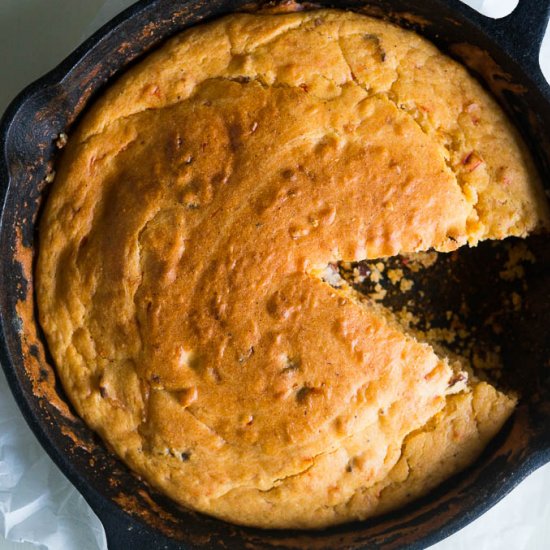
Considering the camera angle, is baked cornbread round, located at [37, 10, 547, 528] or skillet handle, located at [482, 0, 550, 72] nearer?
skillet handle, located at [482, 0, 550, 72]

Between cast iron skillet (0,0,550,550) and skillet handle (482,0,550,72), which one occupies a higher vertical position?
skillet handle (482,0,550,72)

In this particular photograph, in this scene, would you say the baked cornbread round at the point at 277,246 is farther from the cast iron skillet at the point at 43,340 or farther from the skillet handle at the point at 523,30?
the skillet handle at the point at 523,30

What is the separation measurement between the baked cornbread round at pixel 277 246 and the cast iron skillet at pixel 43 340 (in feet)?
0.27

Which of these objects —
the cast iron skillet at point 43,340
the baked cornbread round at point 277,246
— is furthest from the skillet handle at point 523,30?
the baked cornbread round at point 277,246

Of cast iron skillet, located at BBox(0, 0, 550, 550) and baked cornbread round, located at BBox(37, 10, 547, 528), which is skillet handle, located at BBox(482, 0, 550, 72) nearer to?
cast iron skillet, located at BBox(0, 0, 550, 550)

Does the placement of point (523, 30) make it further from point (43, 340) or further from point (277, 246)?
point (43, 340)

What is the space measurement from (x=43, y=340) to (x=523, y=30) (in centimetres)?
209

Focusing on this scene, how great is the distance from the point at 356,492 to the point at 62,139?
1.75 meters

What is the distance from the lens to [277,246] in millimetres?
2357

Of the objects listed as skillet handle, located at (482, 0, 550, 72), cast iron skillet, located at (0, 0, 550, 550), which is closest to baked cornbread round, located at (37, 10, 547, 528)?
cast iron skillet, located at (0, 0, 550, 550)

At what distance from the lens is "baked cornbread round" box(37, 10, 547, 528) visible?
236 cm

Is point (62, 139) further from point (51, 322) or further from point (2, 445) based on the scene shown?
point (2, 445)

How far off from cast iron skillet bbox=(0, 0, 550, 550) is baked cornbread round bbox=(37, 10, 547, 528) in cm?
8

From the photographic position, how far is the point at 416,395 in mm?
2400
